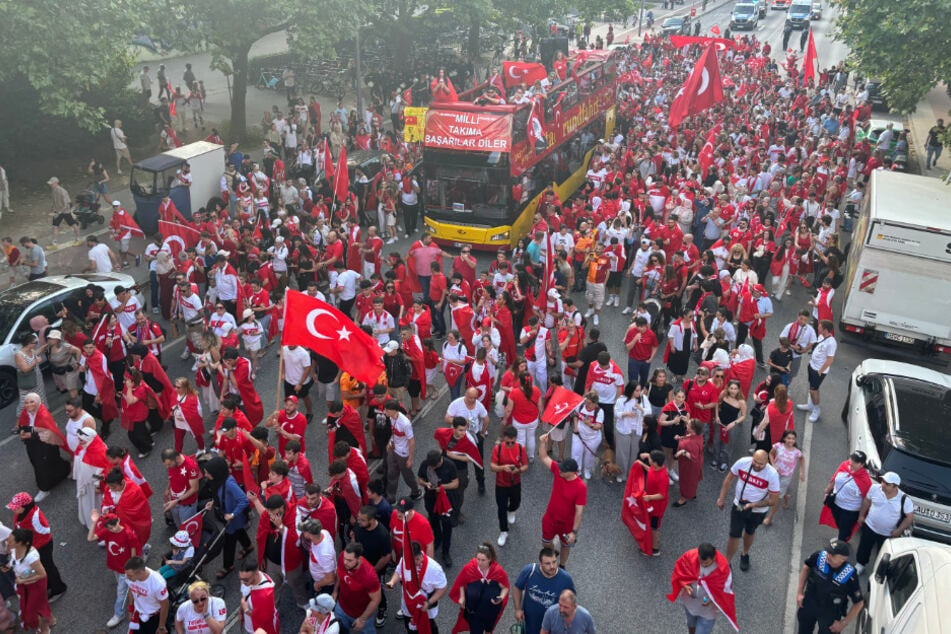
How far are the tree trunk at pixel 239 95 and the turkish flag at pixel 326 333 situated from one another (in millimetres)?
19500

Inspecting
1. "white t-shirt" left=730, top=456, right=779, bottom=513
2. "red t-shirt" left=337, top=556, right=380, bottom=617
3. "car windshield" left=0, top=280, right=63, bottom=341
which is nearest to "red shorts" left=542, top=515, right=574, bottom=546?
"white t-shirt" left=730, top=456, right=779, bottom=513

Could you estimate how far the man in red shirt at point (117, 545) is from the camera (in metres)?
7.58

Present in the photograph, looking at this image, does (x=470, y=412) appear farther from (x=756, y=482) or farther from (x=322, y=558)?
(x=756, y=482)

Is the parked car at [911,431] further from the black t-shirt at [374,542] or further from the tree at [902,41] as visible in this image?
the tree at [902,41]

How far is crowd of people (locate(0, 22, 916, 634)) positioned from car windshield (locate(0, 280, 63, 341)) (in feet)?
1.76

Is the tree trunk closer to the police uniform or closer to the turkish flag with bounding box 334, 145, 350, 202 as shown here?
the turkish flag with bounding box 334, 145, 350, 202

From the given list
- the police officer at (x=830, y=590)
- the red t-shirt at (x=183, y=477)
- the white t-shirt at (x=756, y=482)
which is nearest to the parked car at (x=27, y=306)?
the red t-shirt at (x=183, y=477)

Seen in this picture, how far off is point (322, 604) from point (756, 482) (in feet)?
15.9

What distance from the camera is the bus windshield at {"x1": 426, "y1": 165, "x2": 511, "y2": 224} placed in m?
18.2

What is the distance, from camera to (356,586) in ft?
22.7

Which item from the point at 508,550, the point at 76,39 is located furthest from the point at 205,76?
the point at 508,550

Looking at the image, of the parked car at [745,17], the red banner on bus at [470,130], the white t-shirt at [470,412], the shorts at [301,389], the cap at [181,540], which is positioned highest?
the parked car at [745,17]

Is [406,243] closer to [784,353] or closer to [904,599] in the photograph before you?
[784,353]

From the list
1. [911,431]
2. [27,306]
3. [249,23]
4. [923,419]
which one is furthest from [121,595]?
[249,23]
